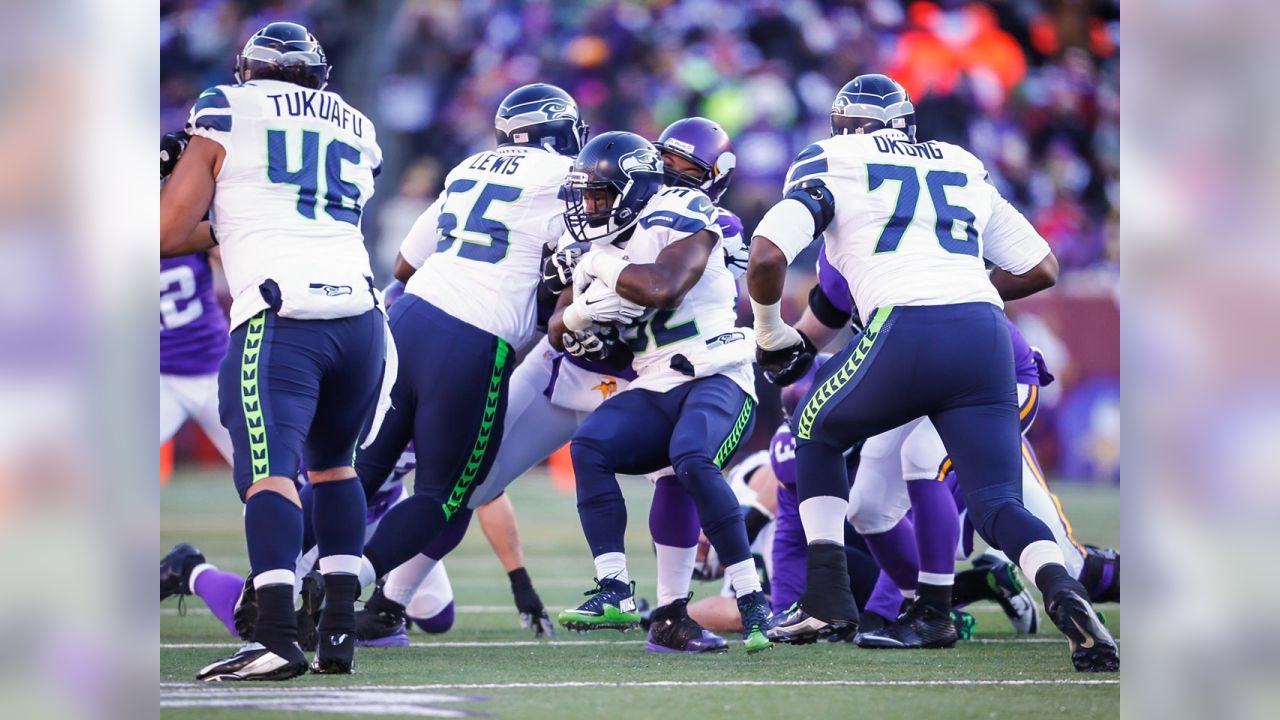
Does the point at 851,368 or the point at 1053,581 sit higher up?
the point at 851,368

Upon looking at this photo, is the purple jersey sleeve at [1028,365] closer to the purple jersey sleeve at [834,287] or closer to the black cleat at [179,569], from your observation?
the purple jersey sleeve at [834,287]

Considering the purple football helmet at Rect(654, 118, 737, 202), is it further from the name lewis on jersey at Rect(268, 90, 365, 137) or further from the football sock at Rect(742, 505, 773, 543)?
the football sock at Rect(742, 505, 773, 543)

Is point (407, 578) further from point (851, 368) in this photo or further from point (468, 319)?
point (851, 368)

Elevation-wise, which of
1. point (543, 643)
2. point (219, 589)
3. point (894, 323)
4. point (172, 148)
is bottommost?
point (543, 643)

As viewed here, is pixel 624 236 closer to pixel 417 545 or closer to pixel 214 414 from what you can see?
pixel 417 545

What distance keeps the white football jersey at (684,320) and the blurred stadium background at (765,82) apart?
9.88 meters

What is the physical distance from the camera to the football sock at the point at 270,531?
445 centimetres

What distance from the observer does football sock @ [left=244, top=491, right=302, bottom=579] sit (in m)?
4.45

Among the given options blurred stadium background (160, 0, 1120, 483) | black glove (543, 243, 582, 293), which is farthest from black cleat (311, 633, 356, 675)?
blurred stadium background (160, 0, 1120, 483)

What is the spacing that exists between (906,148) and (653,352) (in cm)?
112

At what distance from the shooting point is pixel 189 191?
4.64m

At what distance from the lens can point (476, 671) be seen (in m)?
4.86

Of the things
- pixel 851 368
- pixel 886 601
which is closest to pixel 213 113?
pixel 851 368

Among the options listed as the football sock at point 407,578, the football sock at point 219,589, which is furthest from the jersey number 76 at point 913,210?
the football sock at point 219,589
